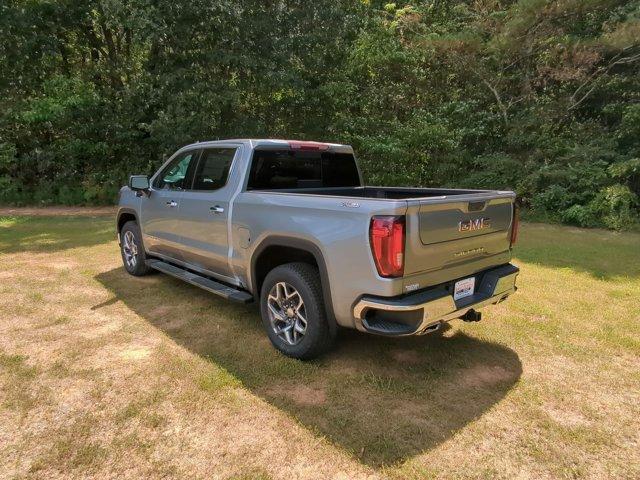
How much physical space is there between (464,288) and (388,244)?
90 centimetres

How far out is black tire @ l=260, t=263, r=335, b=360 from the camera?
3.31m

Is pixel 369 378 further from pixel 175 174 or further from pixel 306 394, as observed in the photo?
pixel 175 174

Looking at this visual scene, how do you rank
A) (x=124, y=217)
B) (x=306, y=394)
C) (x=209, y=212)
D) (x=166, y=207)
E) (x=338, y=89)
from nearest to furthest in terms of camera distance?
(x=306, y=394), (x=209, y=212), (x=166, y=207), (x=124, y=217), (x=338, y=89)

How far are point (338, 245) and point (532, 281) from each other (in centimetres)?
391

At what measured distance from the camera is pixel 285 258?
153 inches

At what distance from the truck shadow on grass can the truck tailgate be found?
31.2 inches

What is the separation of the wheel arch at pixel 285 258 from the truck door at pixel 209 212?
1.46ft

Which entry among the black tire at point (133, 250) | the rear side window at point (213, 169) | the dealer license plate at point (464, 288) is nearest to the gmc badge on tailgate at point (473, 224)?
the dealer license plate at point (464, 288)

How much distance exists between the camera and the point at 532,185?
12008 mm

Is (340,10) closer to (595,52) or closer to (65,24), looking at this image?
(595,52)

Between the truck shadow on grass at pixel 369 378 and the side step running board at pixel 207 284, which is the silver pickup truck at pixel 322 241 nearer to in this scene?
the side step running board at pixel 207 284

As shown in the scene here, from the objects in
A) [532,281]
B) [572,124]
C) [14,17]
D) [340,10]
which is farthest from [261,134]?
[532,281]

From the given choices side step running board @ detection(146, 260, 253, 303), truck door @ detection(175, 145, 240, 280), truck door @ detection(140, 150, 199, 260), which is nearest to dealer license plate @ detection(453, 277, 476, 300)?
side step running board @ detection(146, 260, 253, 303)

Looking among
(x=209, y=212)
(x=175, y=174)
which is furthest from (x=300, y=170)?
(x=175, y=174)
